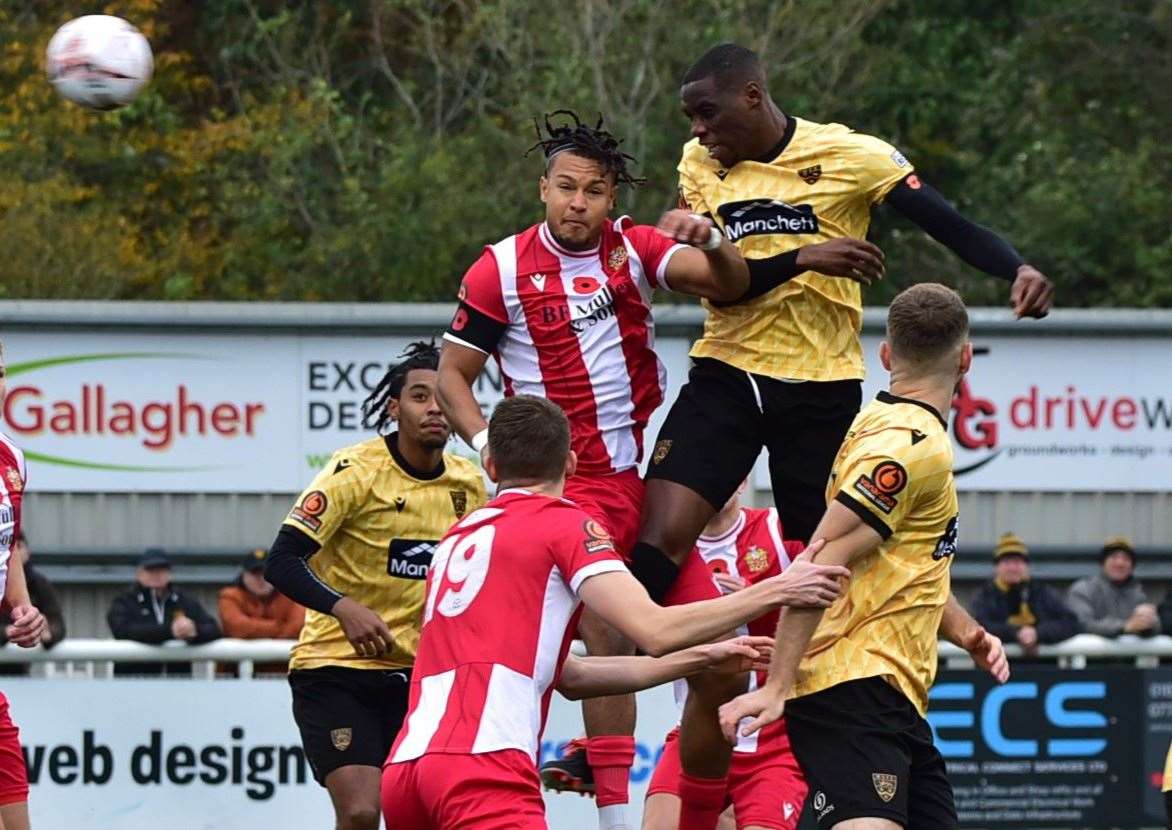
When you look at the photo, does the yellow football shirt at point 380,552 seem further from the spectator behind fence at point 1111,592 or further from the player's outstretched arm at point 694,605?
the spectator behind fence at point 1111,592

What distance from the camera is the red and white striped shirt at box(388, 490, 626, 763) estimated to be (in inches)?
253

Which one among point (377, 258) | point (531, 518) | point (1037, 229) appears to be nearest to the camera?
point (531, 518)

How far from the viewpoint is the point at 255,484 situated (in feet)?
53.3

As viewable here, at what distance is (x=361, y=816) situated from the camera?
31.2 feet

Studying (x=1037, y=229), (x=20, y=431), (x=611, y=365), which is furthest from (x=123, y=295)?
(x=611, y=365)

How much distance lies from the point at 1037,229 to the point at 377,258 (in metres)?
7.62

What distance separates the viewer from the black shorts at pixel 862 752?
671cm

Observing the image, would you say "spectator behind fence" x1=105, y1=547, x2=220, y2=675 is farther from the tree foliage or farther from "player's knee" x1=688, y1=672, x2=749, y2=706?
the tree foliage

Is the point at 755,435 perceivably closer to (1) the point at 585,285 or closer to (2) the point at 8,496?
(1) the point at 585,285

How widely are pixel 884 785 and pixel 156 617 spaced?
7367mm

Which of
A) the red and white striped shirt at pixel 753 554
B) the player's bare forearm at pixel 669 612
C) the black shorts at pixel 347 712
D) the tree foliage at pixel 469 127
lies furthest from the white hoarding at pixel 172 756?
the tree foliage at pixel 469 127

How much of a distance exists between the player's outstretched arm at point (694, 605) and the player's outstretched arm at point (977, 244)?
1.35m

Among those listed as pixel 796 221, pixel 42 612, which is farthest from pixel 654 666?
pixel 42 612

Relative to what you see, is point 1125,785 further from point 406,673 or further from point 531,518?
point 531,518
